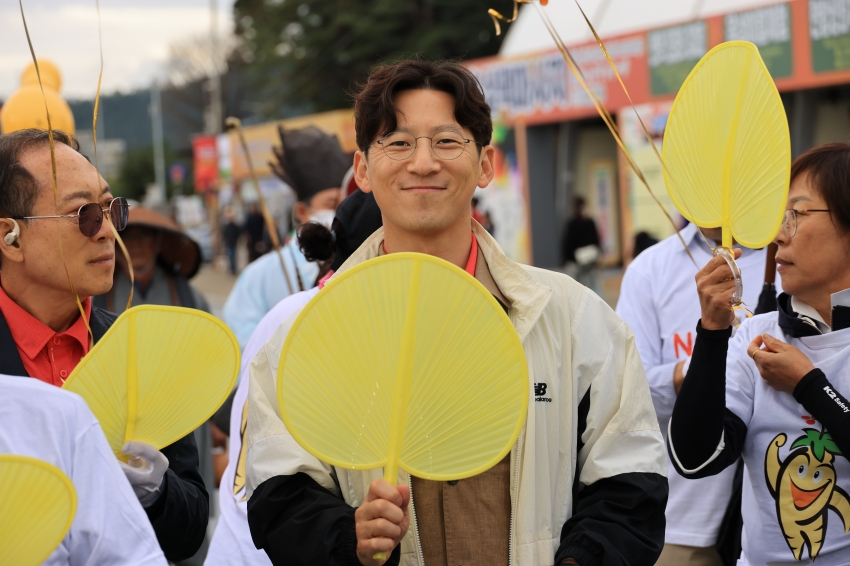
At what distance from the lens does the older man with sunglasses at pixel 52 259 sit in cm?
223

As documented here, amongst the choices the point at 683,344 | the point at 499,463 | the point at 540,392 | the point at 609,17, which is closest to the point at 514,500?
the point at 499,463

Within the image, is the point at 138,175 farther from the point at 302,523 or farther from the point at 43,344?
the point at 302,523

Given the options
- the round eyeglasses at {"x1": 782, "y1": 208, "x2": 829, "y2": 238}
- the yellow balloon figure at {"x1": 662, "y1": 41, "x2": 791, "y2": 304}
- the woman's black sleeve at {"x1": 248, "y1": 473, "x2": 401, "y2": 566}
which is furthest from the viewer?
the round eyeglasses at {"x1": 782, "y1": 208, "x2": 829, "y2": 238}

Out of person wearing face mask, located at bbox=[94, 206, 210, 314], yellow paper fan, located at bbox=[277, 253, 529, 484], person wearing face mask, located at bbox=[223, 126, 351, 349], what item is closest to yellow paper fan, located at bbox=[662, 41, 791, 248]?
yellow paper fan, located at bbox=[277, 253, 529, 484]

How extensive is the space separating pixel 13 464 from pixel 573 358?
3.60ft

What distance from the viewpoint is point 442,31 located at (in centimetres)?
3014

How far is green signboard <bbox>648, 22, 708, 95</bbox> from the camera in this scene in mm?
13547

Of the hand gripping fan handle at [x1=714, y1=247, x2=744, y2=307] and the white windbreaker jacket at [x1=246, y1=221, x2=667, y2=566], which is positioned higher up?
the hand gripping fan handle at [x1=714, y1=247, x2=744, y2=307]

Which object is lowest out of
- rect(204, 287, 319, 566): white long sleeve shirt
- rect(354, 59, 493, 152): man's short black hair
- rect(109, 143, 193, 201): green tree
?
rect(109, 143, 193, 201): green tree

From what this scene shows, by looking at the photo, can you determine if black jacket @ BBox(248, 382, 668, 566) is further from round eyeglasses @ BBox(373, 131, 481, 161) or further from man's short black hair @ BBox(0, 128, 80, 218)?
man's short black hair @ BBox(0, 128, 80, 218)

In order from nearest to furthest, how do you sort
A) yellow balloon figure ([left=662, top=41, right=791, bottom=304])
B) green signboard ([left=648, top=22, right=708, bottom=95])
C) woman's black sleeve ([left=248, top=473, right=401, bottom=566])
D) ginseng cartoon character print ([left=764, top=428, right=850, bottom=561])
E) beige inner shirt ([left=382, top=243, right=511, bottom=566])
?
woman's black sleeve ([left=248, top=473, right=401, bottom=566]) → beige inner shirt ([left=382, top=243, right=511, bottom=566]) → yellow balloon figure ([left=662, top=41, right=791, bottom=304]) → ginseng cartoon character print ([left=764, top=428, right=850, bottom=561]) → green signboard ([left=648, top=22, right=708, bottom=95])

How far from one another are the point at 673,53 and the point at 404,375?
1328 centimetres

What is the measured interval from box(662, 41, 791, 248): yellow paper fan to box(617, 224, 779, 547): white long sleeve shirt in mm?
1002

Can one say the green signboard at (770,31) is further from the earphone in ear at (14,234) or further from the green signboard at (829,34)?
the earphone in ear at (14,234)
